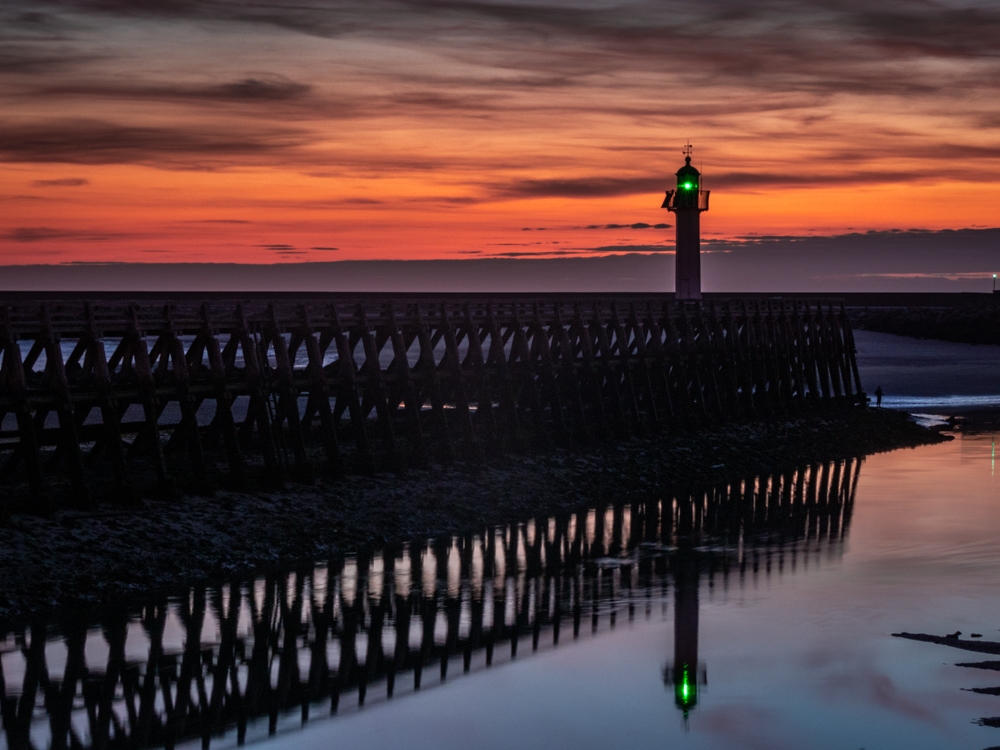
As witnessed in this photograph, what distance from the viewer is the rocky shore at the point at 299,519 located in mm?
12391

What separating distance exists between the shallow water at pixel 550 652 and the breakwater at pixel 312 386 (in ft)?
8.44

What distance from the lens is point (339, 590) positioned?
1306 cm

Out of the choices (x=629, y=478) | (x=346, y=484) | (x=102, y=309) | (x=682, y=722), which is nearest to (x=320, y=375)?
(x=346, y=484)

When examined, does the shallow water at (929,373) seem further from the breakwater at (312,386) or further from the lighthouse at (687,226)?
the breakwater at (312,386)

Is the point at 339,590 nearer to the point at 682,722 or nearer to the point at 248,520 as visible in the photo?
the point at 248,520

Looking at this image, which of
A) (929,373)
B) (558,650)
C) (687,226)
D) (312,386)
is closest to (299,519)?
(312,386)

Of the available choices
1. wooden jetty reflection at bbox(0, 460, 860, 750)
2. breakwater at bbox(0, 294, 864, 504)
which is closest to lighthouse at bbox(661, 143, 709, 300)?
breakwater at bbox(0, 294, 864, 504)

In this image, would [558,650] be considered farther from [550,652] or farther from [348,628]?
Answer: [348,628]

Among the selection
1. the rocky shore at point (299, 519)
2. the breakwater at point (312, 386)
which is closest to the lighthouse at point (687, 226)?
the breakwater at point (312, 386)

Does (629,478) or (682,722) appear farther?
(629,478)

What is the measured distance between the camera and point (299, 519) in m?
15.3

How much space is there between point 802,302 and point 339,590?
89.6 feet

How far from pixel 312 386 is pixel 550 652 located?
→ 7615 millimetres

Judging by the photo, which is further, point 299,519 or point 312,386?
point 312,386
